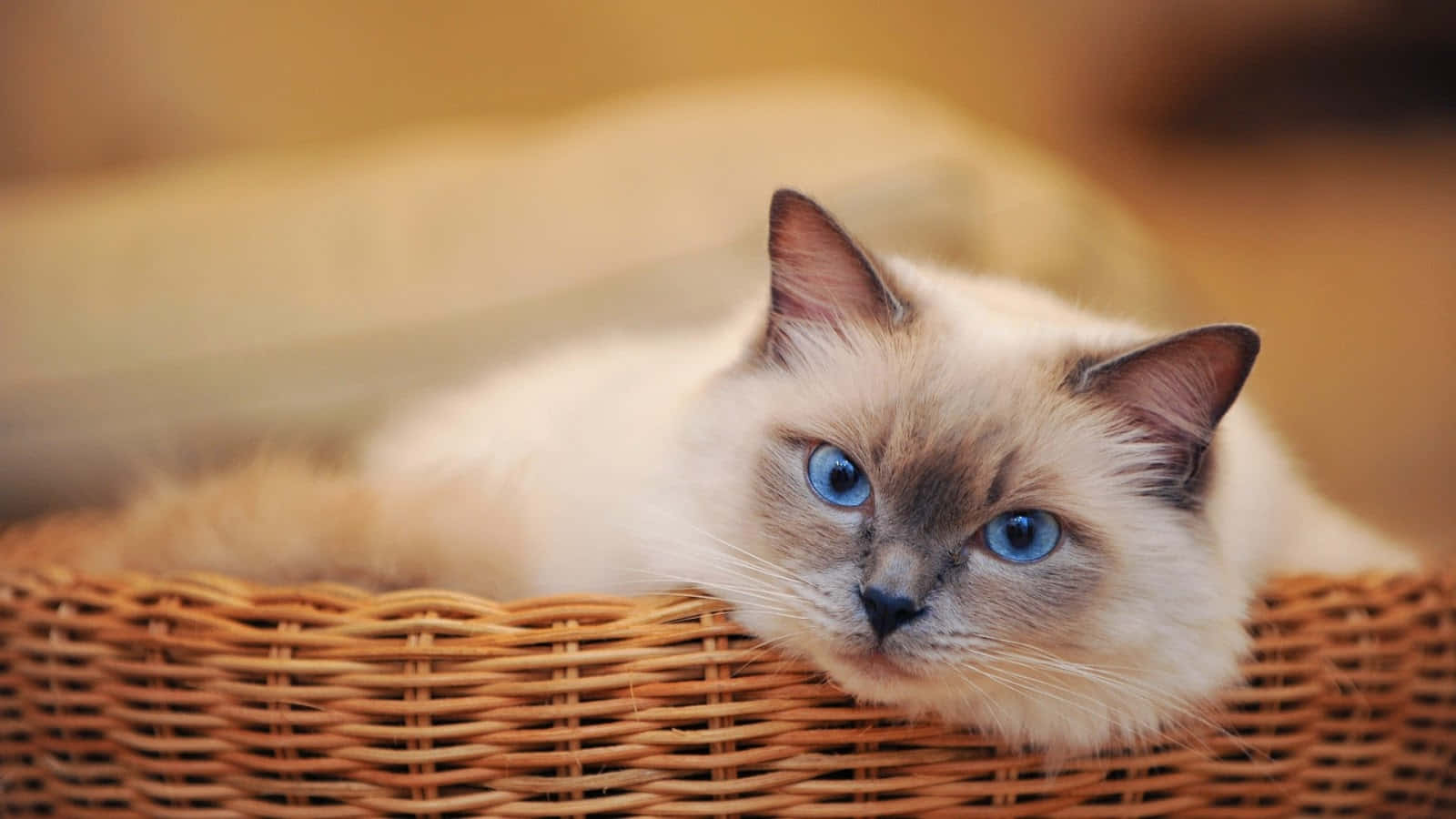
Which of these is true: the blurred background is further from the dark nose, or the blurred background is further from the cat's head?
the dark nose

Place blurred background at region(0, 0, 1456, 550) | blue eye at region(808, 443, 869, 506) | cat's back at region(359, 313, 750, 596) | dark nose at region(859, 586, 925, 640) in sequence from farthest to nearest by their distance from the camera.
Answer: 1. blurred background at region(0, 0, 1456, 550)
2. cat's back at region(359, 313, 750, 596)
3. blue eye at region(808, 443, 869, 506)
4. dark nose at region(859, 586, 925, 640)

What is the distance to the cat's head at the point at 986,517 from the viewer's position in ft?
3.37

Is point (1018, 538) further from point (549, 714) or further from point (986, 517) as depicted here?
point (549, 714)

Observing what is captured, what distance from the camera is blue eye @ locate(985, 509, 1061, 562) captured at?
1081mm

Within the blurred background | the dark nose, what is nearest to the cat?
the dark nose

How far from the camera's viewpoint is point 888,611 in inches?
39.2

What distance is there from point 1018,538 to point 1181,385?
227 millimetres

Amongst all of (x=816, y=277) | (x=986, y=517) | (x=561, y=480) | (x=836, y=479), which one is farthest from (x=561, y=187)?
(x=986, y=517)

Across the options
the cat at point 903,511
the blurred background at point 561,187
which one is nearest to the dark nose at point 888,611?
the cat at point 903,511

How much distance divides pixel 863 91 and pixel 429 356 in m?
1.19

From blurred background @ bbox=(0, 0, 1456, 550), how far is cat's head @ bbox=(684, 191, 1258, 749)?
1.84 feet

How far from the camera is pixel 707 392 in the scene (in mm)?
1270

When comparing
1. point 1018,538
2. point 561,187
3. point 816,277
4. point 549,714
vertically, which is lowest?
point 549,714

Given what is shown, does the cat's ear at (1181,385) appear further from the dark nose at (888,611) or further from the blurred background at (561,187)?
the blurred background at (561,187)
